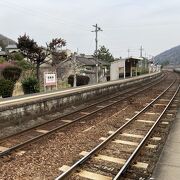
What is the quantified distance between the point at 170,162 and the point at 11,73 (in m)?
20.5

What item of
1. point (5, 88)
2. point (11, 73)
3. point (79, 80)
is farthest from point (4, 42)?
point (5, 88)

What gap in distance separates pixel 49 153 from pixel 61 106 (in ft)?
30.6

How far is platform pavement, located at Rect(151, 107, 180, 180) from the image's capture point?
23.8ft

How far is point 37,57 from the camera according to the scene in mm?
32156

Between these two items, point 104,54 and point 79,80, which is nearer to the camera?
point 79,80

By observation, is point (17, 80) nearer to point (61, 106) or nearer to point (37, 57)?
point (37, 57)

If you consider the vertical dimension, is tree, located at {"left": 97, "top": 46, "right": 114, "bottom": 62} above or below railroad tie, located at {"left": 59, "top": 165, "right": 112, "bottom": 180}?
above

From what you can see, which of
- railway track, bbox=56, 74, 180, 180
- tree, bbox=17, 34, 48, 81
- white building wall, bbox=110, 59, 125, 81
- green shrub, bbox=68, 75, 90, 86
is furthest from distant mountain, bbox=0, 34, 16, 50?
railway track, bbox=56, 74, 180, 180

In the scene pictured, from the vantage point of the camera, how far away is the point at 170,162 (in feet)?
26.9

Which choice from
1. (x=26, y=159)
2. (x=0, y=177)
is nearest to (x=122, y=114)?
(x=26, y=159)

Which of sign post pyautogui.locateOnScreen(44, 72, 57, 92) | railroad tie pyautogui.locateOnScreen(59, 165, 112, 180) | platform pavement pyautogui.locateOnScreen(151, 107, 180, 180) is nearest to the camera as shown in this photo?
platform pavement pyautogui.locateOnScreen(151, 107, 180, 180)

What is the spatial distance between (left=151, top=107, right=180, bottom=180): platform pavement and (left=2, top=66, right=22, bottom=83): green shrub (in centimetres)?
1800

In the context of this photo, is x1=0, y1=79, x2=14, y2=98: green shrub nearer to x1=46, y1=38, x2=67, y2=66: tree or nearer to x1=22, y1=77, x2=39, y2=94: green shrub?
x1=22, y1=77, x2=39, y2=94: green shrub

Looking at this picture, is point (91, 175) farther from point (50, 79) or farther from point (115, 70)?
point (115, 70)
